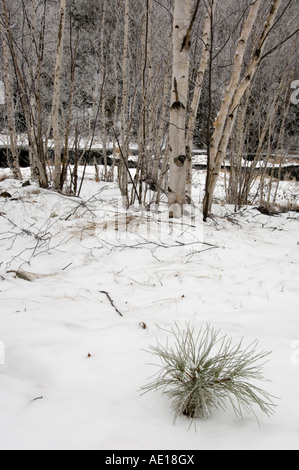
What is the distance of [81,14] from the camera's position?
13.8 meters

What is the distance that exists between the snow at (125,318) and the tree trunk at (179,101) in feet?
1.20

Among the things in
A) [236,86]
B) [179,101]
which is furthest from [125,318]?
[236,86]

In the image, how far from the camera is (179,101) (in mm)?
2973

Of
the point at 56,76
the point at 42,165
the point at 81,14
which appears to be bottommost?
the point at 42,165

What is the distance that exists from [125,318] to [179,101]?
2343 millimetres

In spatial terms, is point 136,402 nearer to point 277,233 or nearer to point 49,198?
point 277,233

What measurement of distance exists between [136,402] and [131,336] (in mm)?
411

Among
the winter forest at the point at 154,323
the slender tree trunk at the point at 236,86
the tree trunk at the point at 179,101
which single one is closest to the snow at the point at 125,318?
the winter forest at the point at 154,323

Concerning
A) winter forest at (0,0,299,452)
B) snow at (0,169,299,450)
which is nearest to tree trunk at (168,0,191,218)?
winter forest at (0,0,299,452)

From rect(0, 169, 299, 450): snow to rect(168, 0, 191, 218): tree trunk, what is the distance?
0.37m

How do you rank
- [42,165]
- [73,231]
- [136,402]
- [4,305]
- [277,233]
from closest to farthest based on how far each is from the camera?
[136,402]
[4,305]
[73,231]
[277,233]
[42,165]

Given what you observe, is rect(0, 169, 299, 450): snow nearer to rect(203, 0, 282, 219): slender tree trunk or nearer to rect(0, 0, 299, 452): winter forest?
rect(0, 0, 299, 452): winter forest

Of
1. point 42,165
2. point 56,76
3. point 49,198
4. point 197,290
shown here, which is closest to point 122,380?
point 197,290

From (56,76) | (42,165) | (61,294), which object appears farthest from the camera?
(56,76)
